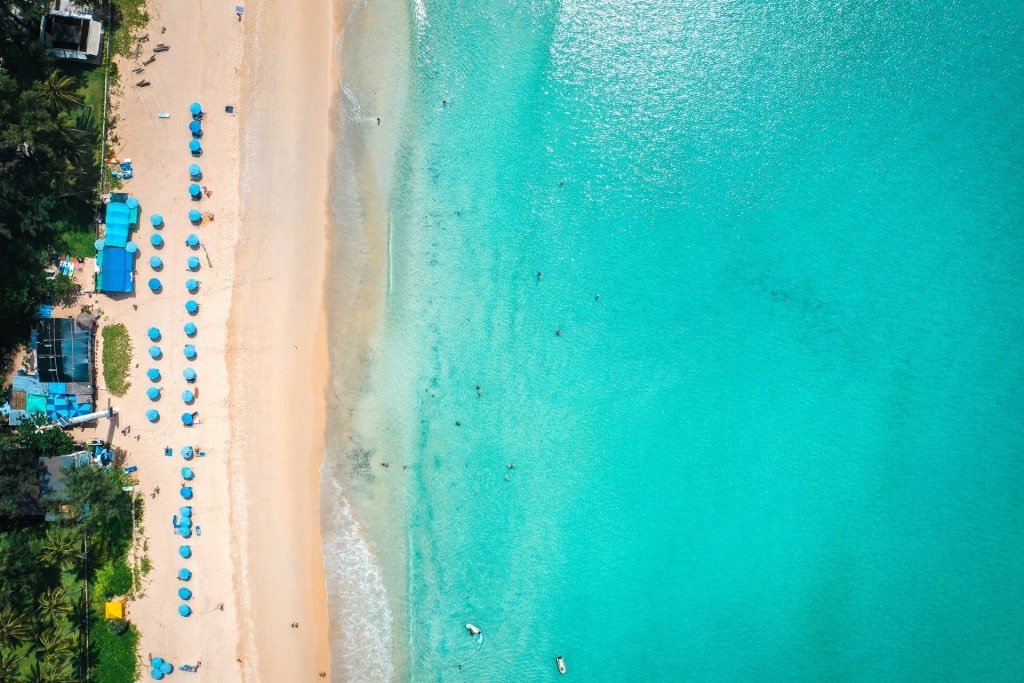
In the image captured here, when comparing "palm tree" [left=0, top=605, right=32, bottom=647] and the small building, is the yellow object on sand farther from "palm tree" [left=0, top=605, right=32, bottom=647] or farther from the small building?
the small building

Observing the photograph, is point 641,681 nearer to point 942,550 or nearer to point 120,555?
point 942,550

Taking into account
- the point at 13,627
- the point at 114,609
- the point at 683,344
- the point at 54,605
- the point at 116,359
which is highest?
the point at 116,359

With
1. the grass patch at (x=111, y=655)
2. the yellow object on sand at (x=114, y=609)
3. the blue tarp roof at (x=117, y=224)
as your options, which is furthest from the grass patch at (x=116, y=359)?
the grass patch at (x=111, y=655)

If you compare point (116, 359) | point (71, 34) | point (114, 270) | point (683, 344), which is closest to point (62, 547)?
point (116, 359)

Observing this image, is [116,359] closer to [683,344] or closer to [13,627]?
[13,627]

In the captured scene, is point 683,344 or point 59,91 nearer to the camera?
point 59,91

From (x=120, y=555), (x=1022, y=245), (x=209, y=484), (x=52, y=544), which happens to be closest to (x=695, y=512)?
(x=1022, y=245)
